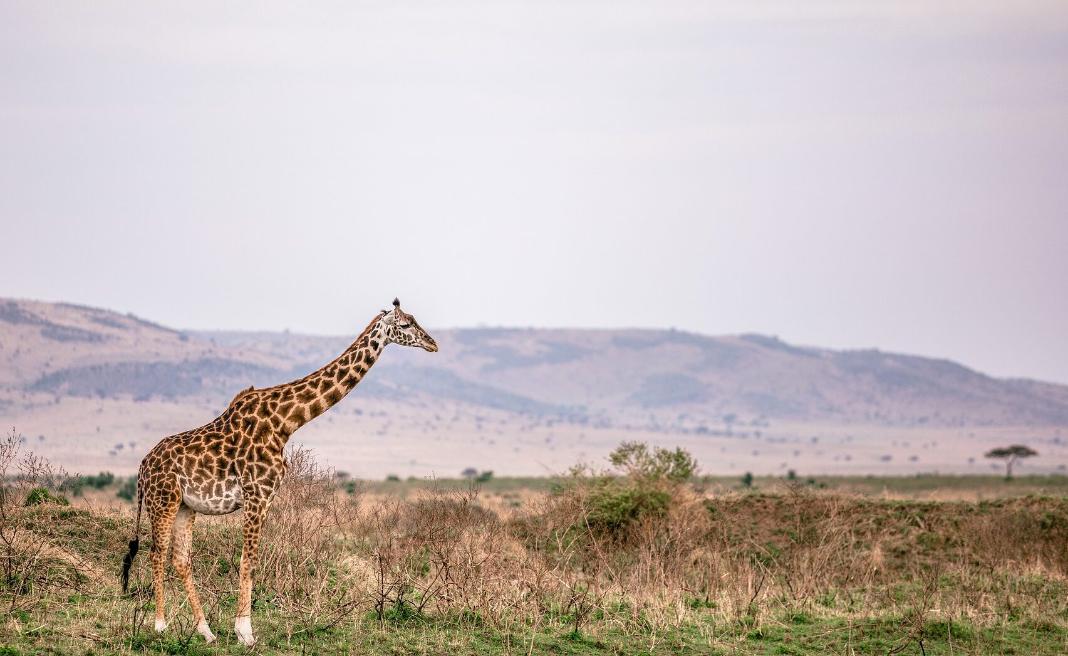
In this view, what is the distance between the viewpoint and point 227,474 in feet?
44.5

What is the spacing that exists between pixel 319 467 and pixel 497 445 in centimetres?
12027

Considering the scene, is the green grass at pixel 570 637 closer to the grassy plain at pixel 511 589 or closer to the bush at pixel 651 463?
the grassy plain at pixel 511 589

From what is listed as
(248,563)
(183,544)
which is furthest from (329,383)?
(183,544)

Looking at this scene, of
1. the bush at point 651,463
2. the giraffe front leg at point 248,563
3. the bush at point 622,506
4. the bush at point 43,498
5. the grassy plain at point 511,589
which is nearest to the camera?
the giraffe front leg at point 248,563

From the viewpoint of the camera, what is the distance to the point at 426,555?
2033cm

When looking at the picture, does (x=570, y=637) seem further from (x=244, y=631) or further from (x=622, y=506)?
(x=622, y=506)

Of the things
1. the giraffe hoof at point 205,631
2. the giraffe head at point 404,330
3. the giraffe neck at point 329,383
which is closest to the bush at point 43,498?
the giraffe hoof at point 205,631

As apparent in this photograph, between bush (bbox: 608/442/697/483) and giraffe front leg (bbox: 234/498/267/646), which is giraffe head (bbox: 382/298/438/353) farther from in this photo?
bush (bbox: 608/442/697/483)

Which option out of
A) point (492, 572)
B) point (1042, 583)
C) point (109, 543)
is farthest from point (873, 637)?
point (109, 543)

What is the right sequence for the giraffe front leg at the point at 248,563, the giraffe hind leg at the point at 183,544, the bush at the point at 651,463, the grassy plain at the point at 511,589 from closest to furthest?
the giraffe front leg at the point at 248,563
the giraffe hind leg at the point at 183,544
the grassy plain at the point at 511,589
the bush at the point at 651,463

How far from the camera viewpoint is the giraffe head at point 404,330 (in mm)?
14102

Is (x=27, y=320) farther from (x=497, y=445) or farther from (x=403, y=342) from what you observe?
(x=403, y=342)

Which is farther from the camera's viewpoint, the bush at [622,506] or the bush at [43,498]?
the bush at [622,506]

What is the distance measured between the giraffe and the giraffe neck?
0.5 inches
